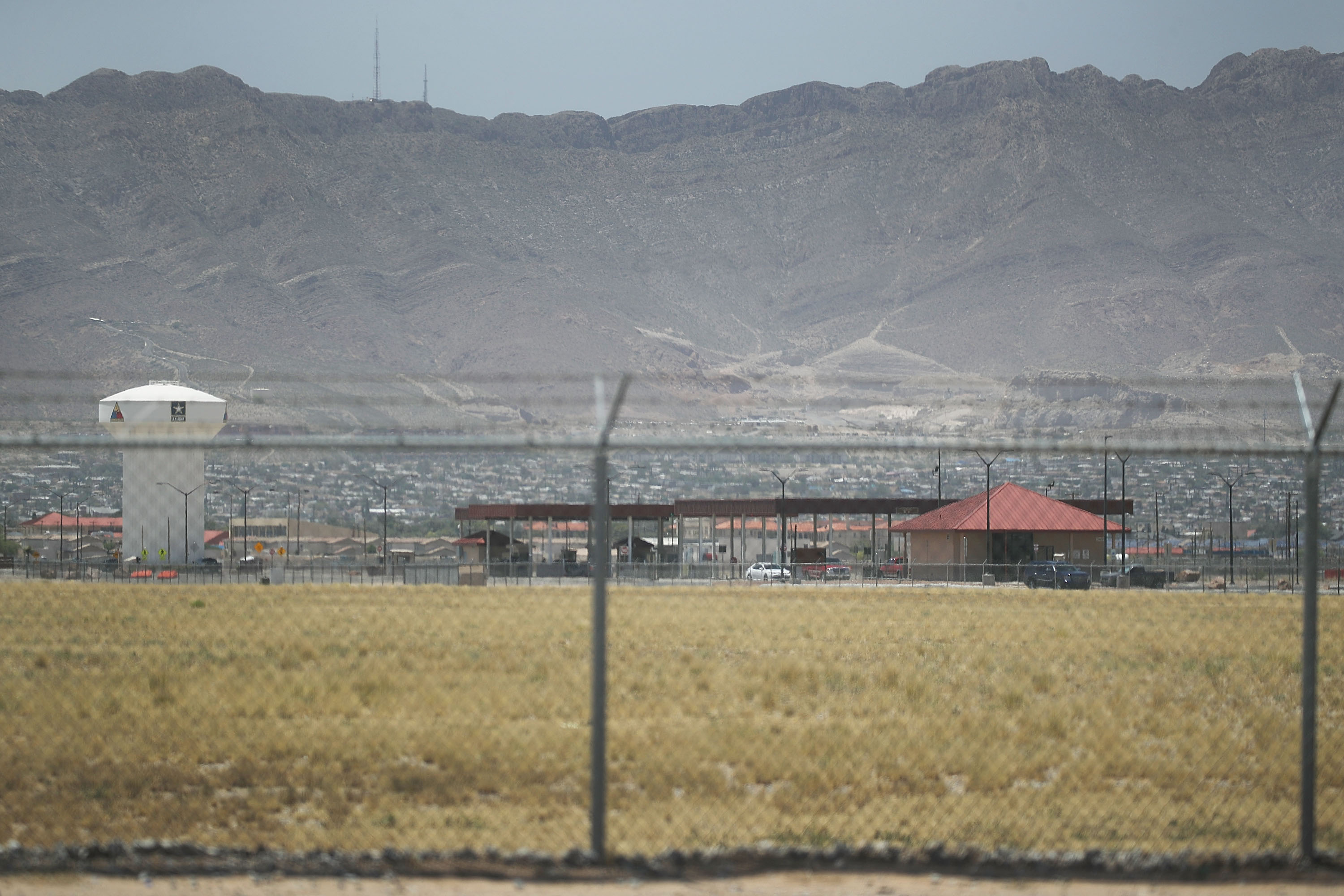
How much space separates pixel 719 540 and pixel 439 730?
121 metres

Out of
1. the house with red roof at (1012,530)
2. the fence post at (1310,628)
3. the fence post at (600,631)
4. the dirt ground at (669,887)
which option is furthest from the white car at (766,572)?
the fence post at (600,631)

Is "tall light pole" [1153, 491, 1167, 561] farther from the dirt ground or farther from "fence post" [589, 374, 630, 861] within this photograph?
"fence post" [589, 374, 630, 861]

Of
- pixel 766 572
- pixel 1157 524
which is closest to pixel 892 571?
pixel 766 572

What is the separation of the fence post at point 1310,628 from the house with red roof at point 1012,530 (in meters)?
70.7

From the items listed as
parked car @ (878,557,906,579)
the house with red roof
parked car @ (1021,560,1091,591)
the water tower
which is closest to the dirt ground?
parked car @ (1021,560,1091,591)

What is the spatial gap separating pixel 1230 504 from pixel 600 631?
18.4m

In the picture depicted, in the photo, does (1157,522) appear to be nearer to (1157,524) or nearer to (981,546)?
(1157,524)

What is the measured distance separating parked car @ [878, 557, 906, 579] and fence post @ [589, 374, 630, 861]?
2436 inches

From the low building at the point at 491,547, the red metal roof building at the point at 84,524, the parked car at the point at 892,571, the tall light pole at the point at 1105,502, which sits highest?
the tall light pole at the point at 1105,502

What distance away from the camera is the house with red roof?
80938 millimetres

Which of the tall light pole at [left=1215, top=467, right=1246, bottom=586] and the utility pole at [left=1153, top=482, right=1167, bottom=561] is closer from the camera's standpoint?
the tall light pole at [left=1215, top=467, right=1246, bottom=586]

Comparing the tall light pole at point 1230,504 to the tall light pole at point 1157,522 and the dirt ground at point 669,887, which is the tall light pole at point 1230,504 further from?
the dirt ground at point 669,887

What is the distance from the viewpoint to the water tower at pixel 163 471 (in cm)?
7894

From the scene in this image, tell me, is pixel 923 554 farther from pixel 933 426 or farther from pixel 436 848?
pixel 933 426
